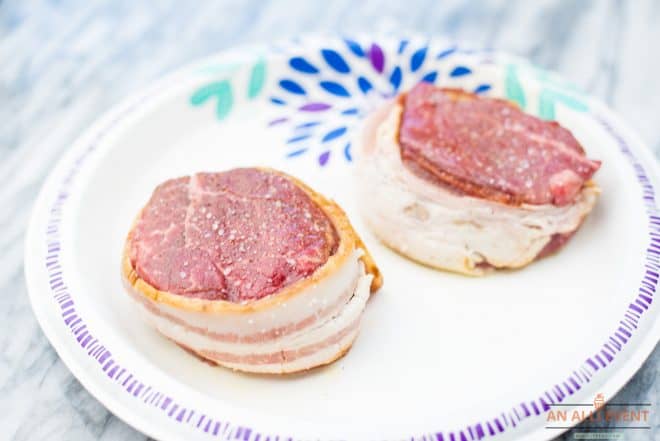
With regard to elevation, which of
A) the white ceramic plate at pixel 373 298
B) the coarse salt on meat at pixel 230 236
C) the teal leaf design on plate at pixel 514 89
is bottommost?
the white ceramic plate at pixel 373 298

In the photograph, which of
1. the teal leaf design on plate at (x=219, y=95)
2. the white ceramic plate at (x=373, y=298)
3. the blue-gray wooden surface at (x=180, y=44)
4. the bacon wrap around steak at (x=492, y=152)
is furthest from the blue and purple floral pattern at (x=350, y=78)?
the blue-gray wooden surface at (x=180, y=44)

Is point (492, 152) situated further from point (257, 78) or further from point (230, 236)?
point (257, 78)

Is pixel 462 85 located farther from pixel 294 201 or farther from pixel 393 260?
pixel 294 201

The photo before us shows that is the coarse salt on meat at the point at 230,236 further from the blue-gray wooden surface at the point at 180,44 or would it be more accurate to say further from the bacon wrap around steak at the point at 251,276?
the blue-gray wooden surface at the point at 180,44

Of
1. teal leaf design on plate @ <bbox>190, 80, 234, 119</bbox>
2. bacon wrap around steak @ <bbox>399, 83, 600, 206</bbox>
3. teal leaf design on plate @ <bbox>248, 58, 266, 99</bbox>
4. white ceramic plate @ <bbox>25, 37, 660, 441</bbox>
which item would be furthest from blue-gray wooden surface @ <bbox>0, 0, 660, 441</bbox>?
bacon wrap around steak @ <bbox>399, 83, 600, 206</bbox>

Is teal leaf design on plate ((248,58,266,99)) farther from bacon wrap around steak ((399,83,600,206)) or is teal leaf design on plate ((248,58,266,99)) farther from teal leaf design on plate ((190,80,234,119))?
bacon wrap around steak ((399,83,600,206))
